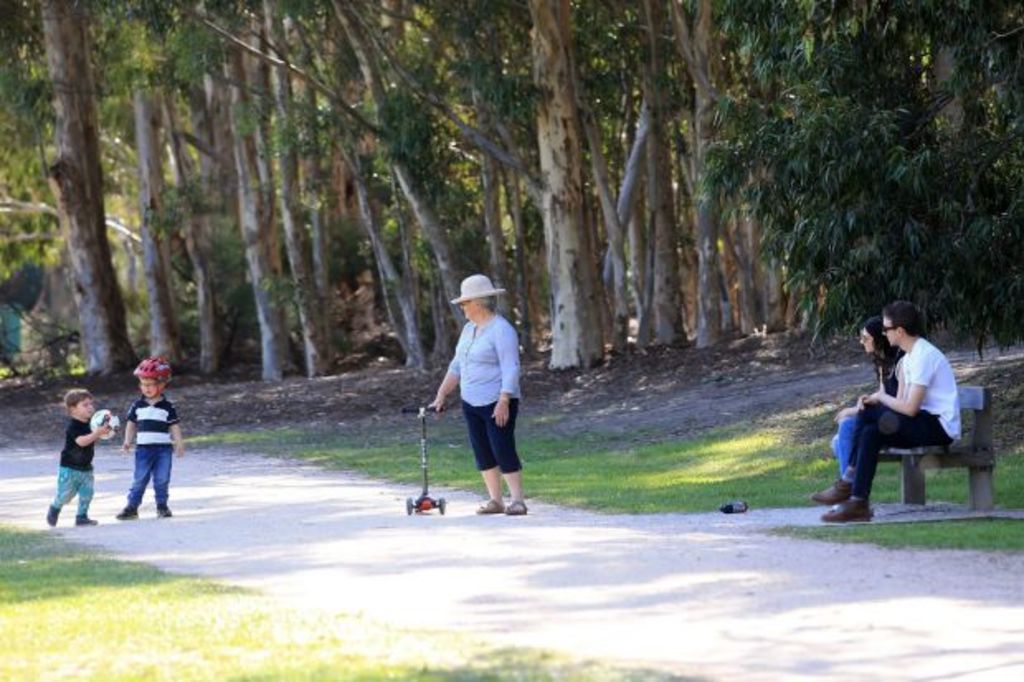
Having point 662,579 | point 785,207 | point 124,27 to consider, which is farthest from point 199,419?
point 662,579

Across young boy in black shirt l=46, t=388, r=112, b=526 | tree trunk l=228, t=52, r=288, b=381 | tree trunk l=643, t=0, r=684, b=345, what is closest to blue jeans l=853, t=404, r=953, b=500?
young boy in black shirt l=46, t=388, r=112, b=526

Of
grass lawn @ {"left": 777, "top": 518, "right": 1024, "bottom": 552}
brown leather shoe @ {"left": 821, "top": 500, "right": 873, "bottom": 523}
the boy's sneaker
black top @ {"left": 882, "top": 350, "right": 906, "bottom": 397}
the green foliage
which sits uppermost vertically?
the green foliage

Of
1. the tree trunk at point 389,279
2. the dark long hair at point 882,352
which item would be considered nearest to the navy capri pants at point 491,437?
the dark long hair at point 882,352

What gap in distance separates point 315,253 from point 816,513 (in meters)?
26.5

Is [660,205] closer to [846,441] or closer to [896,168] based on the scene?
[896,168]

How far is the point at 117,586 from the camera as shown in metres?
11.3

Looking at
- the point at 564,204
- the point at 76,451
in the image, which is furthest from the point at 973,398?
the point at 564,204

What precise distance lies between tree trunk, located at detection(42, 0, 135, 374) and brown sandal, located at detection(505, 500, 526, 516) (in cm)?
2349

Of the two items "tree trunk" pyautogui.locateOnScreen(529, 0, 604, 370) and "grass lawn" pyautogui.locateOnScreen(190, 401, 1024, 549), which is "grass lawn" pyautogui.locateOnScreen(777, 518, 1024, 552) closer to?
"grass lawn" pyautogui.locateOnScreen(190, 401, 1024, 549)

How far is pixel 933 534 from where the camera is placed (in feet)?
→ 41.7

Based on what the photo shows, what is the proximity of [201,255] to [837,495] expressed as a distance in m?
28.6

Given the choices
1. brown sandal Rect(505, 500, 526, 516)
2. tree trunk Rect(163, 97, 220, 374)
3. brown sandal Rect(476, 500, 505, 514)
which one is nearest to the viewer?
brown sandal Rect(505, 500, 526, 516)

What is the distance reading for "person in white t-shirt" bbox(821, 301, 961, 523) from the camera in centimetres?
1377

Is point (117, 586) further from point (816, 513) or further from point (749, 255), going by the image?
point (749, 255)
